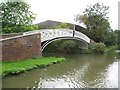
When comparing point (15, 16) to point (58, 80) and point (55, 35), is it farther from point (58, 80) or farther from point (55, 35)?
point (58, 80)

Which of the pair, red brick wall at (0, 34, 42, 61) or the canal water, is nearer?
the canal water

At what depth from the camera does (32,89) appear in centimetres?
915

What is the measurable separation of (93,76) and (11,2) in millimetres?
11666

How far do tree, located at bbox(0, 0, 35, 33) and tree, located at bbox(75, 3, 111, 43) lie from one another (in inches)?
527

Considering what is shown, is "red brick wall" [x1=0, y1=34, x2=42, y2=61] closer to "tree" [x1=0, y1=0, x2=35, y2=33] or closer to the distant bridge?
the distant bridge

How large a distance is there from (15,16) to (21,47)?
20.2 ft

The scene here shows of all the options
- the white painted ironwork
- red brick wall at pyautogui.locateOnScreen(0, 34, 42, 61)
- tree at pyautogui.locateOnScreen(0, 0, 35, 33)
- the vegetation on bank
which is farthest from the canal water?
the vegetation on bank

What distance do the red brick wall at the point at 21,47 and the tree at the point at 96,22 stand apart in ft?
53.7

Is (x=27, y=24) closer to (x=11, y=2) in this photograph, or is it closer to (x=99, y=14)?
(x=11, y=2)

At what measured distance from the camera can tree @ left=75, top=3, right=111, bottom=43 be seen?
3231 cm

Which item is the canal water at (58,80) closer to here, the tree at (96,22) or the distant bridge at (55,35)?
the distant bridge at (55,35)

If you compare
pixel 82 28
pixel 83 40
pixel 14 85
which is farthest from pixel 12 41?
pixel 82 28

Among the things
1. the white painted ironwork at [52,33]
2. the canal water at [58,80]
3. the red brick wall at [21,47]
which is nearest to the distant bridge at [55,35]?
the white painted ironwork at [52,33]

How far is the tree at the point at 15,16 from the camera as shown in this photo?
2036cm
